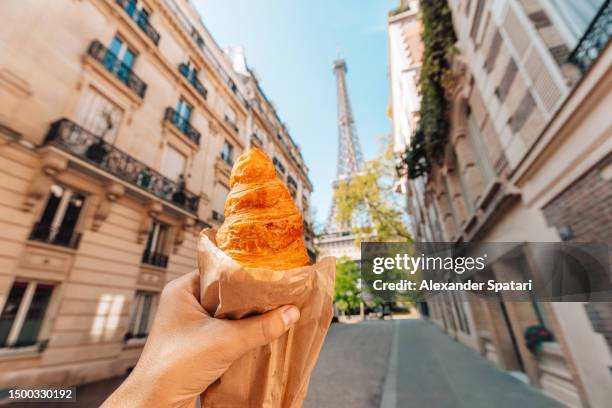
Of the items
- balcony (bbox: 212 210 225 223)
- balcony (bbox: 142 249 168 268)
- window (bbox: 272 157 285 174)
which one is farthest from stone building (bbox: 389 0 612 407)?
window (bbox: 272 157 285 174)

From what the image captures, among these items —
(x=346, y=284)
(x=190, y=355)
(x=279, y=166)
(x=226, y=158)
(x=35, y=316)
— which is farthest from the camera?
(x=346, y=284)

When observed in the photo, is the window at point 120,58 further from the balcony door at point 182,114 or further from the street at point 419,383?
the street at point 419,383

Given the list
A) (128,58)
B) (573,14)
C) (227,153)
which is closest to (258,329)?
(573,14)

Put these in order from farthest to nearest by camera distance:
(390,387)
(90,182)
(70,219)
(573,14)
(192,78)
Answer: (192,78) → (90,182) → (70,219) → (390,387) → (573,14)

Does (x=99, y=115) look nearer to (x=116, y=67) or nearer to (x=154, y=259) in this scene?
(x=116, y=67)

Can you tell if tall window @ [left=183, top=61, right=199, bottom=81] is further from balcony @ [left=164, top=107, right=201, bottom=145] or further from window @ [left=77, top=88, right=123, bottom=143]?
window @ [left=77, top=88, right=123, bottom=143]

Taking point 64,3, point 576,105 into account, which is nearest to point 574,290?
point 576,105
